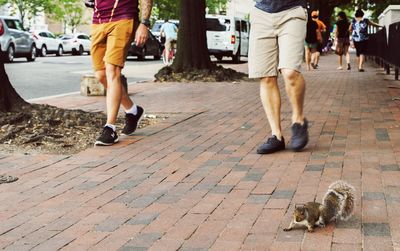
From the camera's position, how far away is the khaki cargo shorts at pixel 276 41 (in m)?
5.47

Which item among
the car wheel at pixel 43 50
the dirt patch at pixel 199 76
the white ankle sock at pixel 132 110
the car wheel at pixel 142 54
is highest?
the white ankle sock at pixel 132 110

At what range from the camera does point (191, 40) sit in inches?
637

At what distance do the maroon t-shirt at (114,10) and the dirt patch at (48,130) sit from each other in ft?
3.80

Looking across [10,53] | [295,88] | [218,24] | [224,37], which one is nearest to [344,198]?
[295,88]

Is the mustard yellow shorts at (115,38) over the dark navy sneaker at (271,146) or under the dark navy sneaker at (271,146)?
over

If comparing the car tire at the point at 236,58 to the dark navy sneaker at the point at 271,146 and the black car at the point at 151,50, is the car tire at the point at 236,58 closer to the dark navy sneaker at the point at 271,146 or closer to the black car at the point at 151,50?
the black car at the point at 151,50

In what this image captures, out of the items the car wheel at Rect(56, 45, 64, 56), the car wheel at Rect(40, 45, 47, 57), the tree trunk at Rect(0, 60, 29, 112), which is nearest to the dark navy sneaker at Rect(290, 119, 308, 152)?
the tree trunk at Rect(0, 60, 29, 112)

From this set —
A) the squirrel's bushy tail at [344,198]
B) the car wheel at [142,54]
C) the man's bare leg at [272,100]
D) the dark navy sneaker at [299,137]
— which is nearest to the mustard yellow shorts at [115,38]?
the man's bare leg at [272,100]

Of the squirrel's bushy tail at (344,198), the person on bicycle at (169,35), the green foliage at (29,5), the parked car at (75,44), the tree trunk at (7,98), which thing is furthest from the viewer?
the green foliage at (29,5)

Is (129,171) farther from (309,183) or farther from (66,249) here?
(66,249)

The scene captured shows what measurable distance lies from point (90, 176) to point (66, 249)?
1.66 metres

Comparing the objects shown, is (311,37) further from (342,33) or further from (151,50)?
(151,50)

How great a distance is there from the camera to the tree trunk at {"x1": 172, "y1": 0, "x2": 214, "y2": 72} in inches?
635

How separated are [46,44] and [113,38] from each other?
33.3 meters
